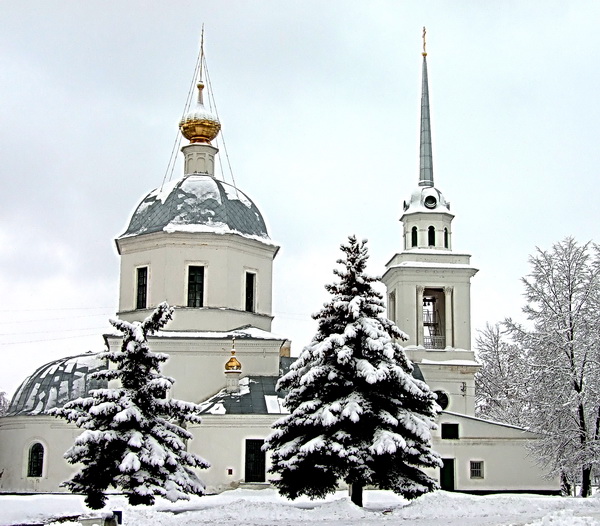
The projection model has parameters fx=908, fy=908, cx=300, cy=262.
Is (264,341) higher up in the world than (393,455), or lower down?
higher up

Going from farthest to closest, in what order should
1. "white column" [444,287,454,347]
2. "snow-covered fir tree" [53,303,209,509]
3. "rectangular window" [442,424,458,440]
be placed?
"white column" [444,287,454,347] < "rectangular window" [442,424,458,440] < "snow-covered fir tree" [53,303,209,509]

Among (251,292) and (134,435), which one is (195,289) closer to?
(251,292)

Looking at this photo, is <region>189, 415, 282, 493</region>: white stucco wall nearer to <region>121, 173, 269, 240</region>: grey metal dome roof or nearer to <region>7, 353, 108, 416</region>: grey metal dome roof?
<region>7, 353, 108, 416</region>: grey metal dome roof

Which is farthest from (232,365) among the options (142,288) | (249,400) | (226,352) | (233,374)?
(142,288)

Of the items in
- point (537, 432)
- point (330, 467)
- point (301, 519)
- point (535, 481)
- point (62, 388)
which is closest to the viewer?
point (301, 519)

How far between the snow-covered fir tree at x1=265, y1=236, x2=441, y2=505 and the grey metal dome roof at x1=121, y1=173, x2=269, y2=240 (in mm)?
11022

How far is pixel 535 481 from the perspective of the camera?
1169 inches

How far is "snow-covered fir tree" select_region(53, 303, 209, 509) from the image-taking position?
19.1m

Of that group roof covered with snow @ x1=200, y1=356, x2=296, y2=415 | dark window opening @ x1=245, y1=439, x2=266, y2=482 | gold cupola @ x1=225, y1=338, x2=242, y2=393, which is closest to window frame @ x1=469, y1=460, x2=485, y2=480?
roof covered with snow @ x1=200, y1=356, x2=296, y2=415

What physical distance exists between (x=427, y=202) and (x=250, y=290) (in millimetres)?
7995

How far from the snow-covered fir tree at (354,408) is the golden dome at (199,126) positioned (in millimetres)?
15139

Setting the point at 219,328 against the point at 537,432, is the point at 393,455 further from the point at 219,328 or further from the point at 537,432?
the point at 219,328

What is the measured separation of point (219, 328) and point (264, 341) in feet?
5.45

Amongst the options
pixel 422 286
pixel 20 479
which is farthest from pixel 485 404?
pixel 20 479
